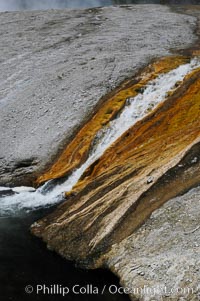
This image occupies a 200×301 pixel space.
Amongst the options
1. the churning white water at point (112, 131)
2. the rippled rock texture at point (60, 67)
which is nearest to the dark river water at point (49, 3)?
the rippled rock texture at point (60, 67)

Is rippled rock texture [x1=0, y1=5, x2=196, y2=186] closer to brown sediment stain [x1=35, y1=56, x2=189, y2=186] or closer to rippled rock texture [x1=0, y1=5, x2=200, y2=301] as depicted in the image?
rippled rock texture [x1=0, y1=5, x2=200, y2=301]

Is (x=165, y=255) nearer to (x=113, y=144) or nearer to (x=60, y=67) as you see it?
(x=113, y=144)

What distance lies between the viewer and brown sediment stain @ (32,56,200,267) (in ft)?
48.1

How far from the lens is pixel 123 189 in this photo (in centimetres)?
1603

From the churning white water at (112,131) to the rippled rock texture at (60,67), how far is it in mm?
1464

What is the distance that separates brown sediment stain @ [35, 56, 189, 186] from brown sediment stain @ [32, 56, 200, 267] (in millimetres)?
1272

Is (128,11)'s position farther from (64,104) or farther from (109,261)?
(109,261)

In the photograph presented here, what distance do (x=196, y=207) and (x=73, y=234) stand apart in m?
4.01

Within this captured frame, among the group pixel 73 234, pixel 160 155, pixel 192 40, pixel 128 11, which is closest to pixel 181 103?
pixel 160 155

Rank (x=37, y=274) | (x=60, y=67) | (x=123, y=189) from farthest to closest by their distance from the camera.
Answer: (x=60, y=67), (x=123, y=189), (x=37, y=274)

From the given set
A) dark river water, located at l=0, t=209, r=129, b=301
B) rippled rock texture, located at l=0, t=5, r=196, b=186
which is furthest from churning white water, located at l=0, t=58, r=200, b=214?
dark river water, located at l=0, t=209, r=129, b=301

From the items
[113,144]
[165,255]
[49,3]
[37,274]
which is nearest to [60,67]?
[113,144]

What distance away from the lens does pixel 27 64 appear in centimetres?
2930

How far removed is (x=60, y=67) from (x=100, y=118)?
6.71 meters
